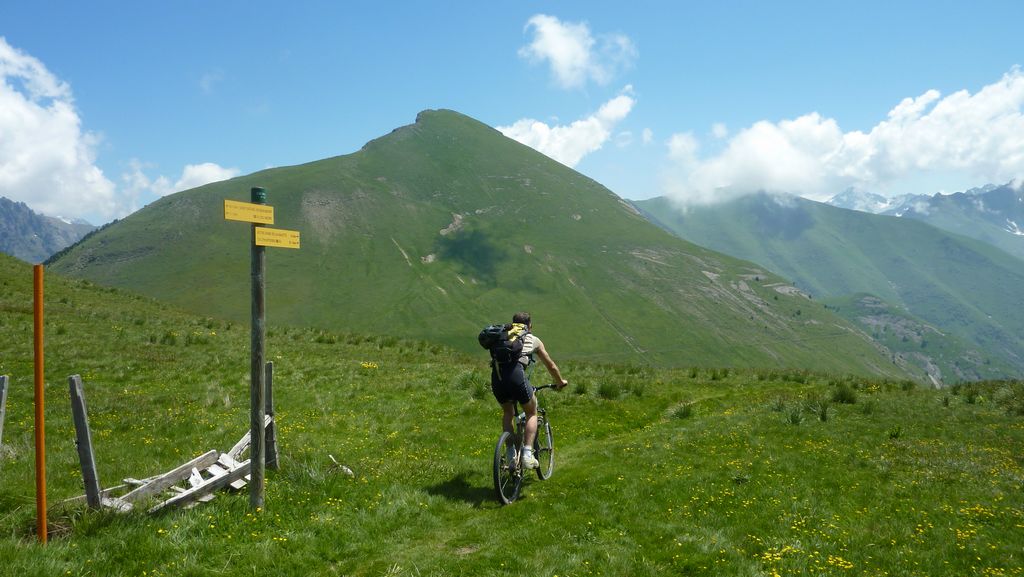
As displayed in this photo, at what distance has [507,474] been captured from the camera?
1207 cm

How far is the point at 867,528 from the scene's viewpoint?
1005 centimetres

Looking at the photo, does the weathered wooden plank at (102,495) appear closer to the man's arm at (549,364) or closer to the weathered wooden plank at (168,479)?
the weathered wooden plank at (168,479)

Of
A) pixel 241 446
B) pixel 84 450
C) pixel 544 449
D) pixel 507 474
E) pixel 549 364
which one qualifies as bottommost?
pixel 507 474

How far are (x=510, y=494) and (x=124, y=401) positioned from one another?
39.4 ft

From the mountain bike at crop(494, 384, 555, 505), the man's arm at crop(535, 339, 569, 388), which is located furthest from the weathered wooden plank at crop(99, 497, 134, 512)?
the man's arm at crop(535, 339, 569, 388)

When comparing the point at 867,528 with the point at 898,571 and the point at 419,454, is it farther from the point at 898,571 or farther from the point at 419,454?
the point at 419,454

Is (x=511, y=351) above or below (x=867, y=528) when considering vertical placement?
above

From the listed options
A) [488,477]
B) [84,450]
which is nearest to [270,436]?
[84,450]

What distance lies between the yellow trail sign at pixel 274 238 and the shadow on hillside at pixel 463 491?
5.67 metres

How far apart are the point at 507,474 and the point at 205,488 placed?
5.62 meters

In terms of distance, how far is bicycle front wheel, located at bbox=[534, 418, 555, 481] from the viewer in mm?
13195

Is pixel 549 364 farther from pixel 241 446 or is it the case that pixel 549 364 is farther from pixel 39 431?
pixel 39 431

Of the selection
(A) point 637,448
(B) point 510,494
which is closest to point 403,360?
(A) point 637,448

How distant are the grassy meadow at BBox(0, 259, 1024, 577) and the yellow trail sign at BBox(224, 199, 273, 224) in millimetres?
4847
